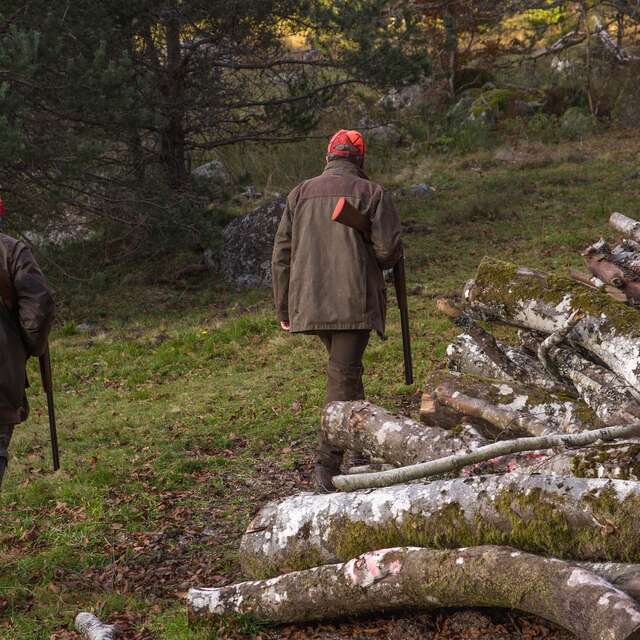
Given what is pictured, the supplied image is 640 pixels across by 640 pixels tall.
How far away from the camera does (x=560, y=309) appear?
6156 millimetres

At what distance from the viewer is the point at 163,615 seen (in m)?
4.68

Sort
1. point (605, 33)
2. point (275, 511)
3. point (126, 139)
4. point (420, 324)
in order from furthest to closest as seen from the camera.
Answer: point (605, 33), point (126, 139), point (420, 324), point (275, 511)

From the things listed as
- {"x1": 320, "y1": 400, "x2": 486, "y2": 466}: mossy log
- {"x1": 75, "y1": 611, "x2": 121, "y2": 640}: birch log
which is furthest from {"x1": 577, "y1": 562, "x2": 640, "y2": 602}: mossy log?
{"x1": 75, "y1": 611, "x2": 121, "y2": 640}: birch log

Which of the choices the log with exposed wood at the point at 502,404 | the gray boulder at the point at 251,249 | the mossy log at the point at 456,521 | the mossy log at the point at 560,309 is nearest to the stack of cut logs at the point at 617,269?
the mossy log at the point at 560,309

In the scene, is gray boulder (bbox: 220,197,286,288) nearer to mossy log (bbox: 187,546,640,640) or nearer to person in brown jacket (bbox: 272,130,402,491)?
person in brown jacket (bbox: 272,130,402,491)

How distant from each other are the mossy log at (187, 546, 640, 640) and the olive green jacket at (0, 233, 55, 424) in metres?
1.64

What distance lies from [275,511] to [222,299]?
10930 mm

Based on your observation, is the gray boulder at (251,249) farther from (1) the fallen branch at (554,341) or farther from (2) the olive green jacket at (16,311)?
(2) the olive green jacket at (16,311)

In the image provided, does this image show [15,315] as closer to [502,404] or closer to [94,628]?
[94,628]

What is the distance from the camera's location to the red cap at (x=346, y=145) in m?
5.91

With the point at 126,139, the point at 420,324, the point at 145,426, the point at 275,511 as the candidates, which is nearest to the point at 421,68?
the point at 126,139

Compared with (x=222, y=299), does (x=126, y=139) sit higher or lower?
higher

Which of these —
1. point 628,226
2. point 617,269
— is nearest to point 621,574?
point 617,269

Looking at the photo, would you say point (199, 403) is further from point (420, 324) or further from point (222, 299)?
point (222, 299)
